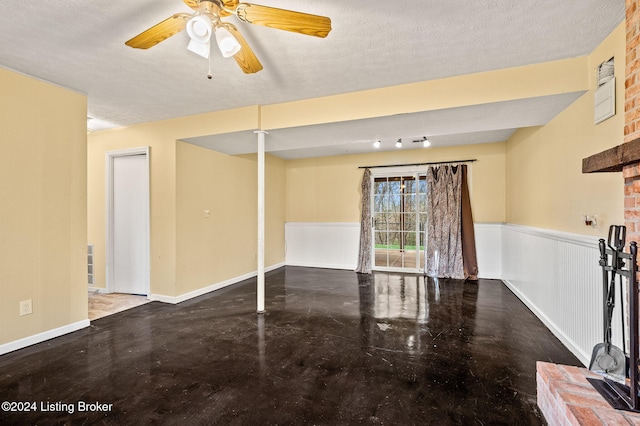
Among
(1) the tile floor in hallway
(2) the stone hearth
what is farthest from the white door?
(2) the stone hearth

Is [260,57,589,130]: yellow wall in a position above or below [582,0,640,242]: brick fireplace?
above

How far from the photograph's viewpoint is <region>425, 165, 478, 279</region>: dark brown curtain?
5211 mm

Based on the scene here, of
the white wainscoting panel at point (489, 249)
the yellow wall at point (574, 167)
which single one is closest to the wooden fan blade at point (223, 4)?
the yellow wall at point (574, 167)

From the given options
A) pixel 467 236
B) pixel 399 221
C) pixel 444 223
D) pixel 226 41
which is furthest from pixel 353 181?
pixel 226 41

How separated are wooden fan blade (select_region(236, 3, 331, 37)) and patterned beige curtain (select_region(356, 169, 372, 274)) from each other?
14.5ft

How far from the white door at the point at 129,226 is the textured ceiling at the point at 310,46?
1.32 meters

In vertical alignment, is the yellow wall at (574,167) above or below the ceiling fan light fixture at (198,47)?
below

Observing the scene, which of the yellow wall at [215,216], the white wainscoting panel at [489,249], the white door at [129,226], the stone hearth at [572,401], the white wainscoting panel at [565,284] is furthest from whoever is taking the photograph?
the white wainscoting panel at [489,249]

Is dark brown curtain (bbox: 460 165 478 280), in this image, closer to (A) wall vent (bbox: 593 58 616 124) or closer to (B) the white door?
(A) wall vent (bbox: 593 58 616 124)

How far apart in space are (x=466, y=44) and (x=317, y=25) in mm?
1375

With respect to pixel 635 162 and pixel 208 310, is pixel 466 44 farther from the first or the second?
pixel 208 310

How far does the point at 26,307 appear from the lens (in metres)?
2.70

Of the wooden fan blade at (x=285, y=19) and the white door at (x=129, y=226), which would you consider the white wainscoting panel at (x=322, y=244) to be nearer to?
the white door at (x=129, y=226)

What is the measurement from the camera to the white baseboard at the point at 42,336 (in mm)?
2565
